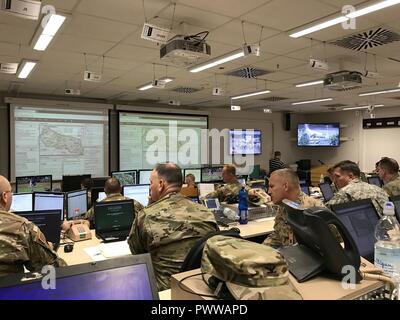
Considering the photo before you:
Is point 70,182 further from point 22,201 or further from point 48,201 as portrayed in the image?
point 48,201

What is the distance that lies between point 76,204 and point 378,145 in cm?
1043

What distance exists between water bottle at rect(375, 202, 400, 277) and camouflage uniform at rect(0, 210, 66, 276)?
64.4 inches

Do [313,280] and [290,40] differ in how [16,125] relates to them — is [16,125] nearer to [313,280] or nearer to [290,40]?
[290,40]

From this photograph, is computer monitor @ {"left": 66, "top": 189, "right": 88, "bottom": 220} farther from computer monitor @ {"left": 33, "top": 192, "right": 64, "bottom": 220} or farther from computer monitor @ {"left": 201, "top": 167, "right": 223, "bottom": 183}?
computer monitor @ {"left": 201, "top": 167, "right": 223, "bottom": 183}

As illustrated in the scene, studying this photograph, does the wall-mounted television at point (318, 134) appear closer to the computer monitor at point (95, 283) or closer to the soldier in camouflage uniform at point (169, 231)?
the soldier in camouflage uniform at point (169, 231)

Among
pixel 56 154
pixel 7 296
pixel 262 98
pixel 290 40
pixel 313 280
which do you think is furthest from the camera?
pixel 262 98

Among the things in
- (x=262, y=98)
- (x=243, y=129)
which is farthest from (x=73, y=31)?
(x=243, y=129)

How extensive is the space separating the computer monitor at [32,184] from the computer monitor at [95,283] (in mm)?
4435

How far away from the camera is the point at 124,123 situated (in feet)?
29.3

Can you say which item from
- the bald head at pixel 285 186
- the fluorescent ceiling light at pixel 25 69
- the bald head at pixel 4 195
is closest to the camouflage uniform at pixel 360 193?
the bald head at pixel 285 186

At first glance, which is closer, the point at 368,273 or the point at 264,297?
the point at 264,297

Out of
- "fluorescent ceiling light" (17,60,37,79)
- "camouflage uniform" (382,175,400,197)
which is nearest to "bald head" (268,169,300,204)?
"camouflage uniform" (382,175,400,197)

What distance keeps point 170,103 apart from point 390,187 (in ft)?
20.5

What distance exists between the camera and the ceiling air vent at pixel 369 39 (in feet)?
12.8
